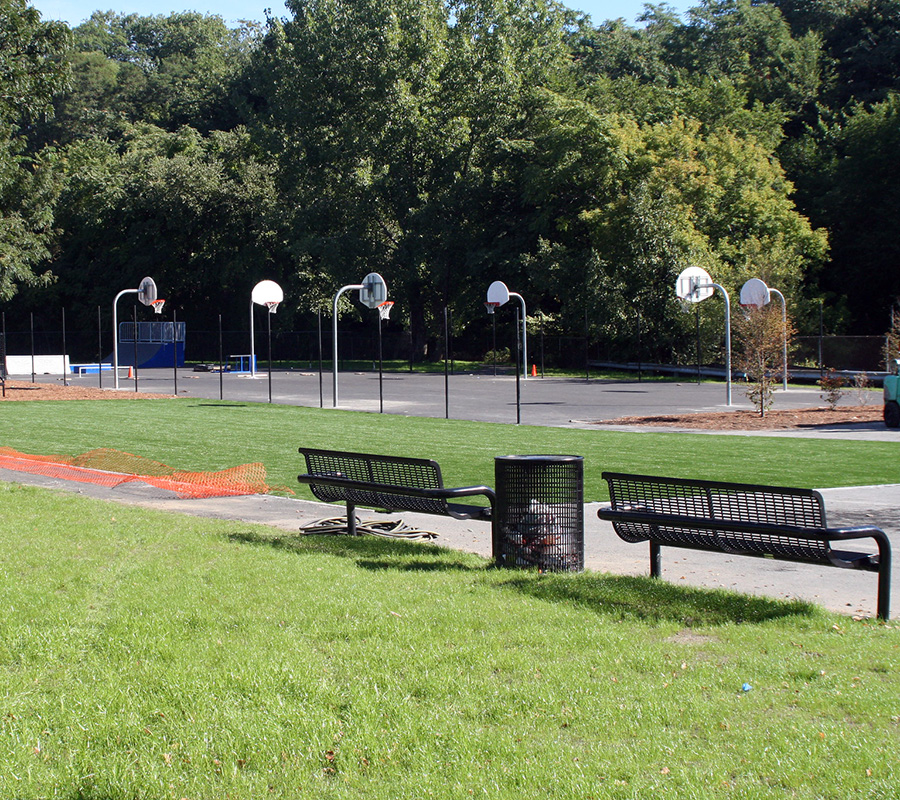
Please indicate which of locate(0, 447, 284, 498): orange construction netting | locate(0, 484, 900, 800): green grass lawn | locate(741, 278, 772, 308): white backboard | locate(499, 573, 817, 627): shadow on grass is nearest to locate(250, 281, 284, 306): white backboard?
locate(741, 278, 772, 308): white backboard

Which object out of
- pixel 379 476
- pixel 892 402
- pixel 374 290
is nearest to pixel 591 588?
pixel 379 476

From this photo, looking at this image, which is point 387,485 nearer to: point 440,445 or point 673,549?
point 673,549

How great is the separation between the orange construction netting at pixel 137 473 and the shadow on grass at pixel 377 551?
3340 mm

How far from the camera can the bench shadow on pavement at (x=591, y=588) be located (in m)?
6.06

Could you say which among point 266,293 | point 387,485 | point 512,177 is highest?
point 512,177

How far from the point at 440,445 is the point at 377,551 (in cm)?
974

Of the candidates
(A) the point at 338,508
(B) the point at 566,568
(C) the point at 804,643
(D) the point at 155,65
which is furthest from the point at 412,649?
(D) the point at 155,65

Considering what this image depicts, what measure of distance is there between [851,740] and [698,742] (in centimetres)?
57

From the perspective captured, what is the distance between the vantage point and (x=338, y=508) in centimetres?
1107

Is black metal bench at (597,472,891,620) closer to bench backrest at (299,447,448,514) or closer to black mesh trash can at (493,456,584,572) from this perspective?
black mesh trash can at (493,456,584,572)

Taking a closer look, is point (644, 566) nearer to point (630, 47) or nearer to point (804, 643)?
point (804, 643)

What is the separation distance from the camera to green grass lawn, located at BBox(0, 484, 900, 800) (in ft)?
12.1

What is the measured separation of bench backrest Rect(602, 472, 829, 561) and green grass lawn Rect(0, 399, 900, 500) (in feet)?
14.3

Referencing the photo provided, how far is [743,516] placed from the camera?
6.98 meters
